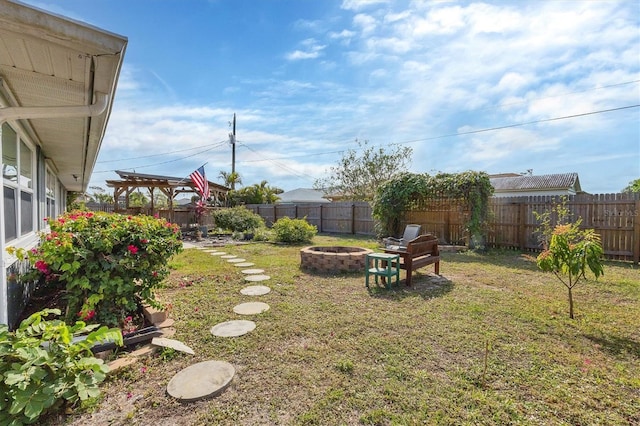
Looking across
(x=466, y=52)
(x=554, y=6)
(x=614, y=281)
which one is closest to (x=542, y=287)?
(x=614, y=281)

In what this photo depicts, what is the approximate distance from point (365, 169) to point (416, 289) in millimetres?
18641

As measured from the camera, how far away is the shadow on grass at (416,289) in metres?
4.36

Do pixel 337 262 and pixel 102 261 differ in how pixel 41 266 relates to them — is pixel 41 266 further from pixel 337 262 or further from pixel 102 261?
pixel 337 262

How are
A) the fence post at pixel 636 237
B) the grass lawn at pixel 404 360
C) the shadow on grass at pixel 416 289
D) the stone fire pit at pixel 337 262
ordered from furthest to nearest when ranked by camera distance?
the fence post at pixel 636 237 → the stone fire pit at pixel 337 262 → the shadow on grass at pixel 416 289 → the grass lawn at pixel 404 360

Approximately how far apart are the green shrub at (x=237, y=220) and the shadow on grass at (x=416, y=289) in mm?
9417

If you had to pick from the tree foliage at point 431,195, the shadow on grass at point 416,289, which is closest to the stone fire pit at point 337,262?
the shadow on grass at point 416,289

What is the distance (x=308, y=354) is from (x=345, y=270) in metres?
3.41

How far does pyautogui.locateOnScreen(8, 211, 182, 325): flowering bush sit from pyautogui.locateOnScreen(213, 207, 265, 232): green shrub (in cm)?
1026

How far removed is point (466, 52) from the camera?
353 inches

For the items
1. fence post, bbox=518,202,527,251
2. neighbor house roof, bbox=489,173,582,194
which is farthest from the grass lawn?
neighbor house roof, bbox=489,173,582,194

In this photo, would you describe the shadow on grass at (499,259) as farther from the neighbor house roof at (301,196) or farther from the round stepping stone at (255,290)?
the neighbor house roof at (301,196)

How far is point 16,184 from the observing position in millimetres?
3312

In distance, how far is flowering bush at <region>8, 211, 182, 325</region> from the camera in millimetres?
2521

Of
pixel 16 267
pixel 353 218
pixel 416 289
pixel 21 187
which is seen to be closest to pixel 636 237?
pixel 416 289
